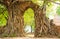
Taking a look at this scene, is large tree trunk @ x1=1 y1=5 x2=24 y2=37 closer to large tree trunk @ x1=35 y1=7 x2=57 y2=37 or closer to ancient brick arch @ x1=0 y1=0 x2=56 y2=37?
ancient brick arch @ x1=0 y1=0 x2=56 y2=37

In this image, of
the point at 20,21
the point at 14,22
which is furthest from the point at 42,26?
the point at 14,22

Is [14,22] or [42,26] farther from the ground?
[14,22]

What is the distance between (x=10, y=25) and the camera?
14.8 ft

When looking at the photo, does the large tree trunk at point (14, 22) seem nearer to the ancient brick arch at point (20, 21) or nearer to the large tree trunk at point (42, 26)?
the ancient brick arch at point (20, 21)

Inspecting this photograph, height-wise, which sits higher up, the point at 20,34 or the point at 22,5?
the point at 22,5

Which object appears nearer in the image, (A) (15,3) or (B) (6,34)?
(B) (6,34)

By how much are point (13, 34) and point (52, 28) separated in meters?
0.95

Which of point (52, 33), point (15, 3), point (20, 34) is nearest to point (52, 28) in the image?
point (52, 33)

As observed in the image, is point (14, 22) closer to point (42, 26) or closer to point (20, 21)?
point (20, 21)

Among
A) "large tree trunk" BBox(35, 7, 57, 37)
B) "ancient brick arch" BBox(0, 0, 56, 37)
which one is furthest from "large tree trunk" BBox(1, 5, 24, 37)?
"large tree trunk" BBox(35, 7, 57, 37)

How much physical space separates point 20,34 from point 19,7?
2.22ft

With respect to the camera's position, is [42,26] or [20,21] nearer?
[42,26]

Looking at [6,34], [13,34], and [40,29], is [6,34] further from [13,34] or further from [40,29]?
[40,29]

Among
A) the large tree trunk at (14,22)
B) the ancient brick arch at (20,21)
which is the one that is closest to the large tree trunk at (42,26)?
the ancient brick arch at (20,21)
